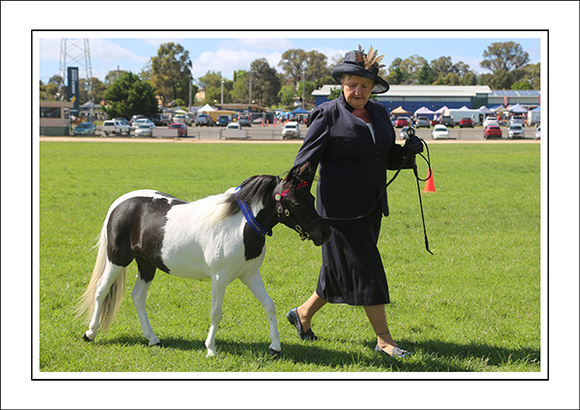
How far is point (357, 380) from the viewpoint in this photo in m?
4.35

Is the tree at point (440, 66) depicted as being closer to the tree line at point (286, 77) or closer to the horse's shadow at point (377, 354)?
the tree line at point (286, 77)

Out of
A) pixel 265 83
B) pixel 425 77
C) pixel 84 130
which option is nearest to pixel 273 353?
pixel 84 130

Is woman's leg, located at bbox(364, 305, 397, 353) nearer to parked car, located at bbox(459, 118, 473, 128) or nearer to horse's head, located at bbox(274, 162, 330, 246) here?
horse's head, located at bbox(274, 162, 330, 246)

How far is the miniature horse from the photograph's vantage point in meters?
4.54

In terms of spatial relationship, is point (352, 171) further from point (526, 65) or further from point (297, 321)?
point (526, 65)

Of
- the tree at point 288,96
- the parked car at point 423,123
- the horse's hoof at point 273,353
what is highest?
the tree at point 288,96

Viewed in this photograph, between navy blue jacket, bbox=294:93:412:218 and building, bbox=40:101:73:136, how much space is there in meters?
53.8

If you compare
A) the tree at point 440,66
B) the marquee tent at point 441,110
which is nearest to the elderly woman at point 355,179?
the marquee tent at point 441,110

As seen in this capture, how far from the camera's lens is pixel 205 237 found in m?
4.82

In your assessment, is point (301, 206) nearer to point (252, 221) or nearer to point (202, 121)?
point (252, 221)

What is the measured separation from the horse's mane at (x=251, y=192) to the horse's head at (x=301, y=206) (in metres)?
0.19

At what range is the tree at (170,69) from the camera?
376 feet

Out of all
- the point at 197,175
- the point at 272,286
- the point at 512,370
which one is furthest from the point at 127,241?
the point at 197,175

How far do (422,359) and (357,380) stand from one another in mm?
953
